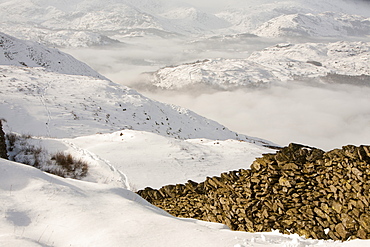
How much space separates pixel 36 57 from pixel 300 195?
195 ft

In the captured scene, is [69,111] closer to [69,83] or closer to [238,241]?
[69,83]

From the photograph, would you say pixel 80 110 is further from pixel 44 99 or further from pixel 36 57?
pixel 36 57

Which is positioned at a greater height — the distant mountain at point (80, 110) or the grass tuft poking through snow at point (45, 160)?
the grass tuft poking through snow at point (45, 160)

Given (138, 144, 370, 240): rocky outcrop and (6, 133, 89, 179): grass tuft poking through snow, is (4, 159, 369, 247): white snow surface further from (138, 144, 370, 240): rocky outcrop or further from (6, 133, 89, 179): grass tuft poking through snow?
(6, 133, 89, 179): grass tuft poking through snow

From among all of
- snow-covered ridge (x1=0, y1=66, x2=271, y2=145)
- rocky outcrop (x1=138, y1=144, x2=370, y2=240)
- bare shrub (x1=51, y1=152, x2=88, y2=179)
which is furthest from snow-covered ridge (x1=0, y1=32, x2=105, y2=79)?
rocky outcrop (x1=138, y1=144, x2=370, y2=240)

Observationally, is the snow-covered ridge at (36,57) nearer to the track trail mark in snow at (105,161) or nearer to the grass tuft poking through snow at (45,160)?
the track trail mark in snow at (105,161)

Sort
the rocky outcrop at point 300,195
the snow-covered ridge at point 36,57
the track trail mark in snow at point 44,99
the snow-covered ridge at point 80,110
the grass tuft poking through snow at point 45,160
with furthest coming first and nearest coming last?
the snow-covered ridge at point 36,57
the snow-covered ridge at point 80,110
the track trail mark in snow at point 44,99
the grass tuft poking through snow at point 45,160
the rocky outcrop at point 300,195

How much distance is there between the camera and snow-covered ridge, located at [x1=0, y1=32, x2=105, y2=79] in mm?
51062

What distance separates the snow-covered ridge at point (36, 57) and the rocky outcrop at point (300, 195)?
165ft

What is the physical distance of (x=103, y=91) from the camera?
3469cm

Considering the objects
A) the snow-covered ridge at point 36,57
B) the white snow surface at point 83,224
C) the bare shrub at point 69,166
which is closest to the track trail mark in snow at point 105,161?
the bare shrub at point 69,166

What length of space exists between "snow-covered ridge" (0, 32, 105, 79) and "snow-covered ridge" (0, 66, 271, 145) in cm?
1651

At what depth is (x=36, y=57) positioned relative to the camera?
54.8 metres

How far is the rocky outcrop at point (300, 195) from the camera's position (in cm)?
538
